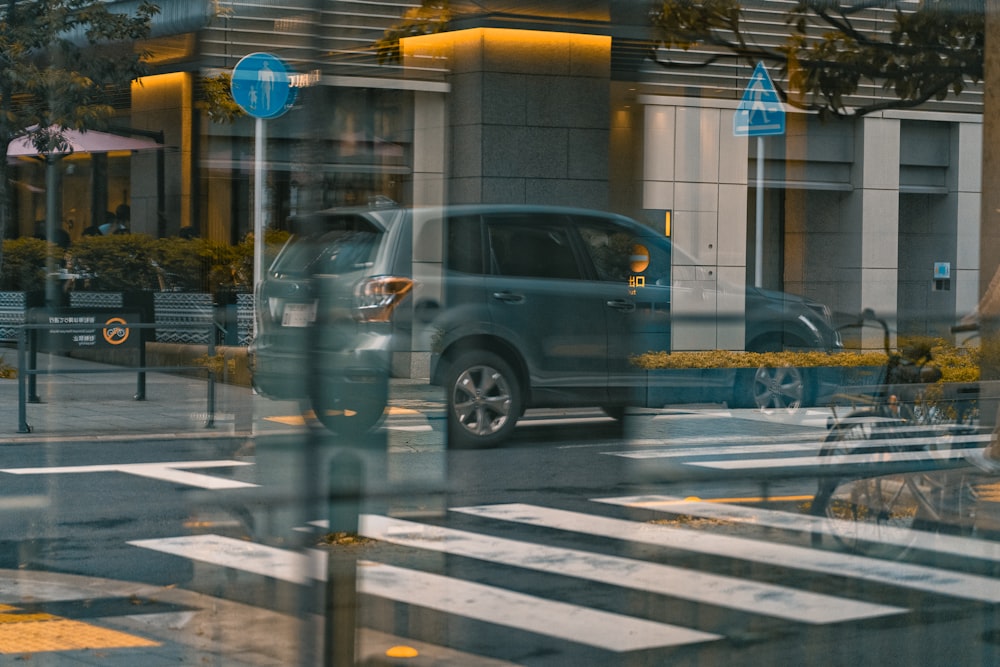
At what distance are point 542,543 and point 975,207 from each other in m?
1.67

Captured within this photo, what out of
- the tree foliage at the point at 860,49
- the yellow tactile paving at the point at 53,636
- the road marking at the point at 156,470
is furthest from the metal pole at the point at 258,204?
the road marking at the point at 156,470

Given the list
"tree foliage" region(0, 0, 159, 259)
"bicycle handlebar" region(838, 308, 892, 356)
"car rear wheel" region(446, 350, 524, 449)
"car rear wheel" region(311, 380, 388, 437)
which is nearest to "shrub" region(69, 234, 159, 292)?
"tree foliage" region(0, 0, 159, 259)

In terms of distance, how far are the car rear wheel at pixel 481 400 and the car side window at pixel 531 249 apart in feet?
0.51

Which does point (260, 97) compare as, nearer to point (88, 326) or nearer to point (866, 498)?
point (88, 326)

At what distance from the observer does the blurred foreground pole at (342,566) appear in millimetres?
2180

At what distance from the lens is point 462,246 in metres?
2.17

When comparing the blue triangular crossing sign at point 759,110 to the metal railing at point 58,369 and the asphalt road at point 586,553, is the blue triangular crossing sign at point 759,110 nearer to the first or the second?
the asphalt road at point 586,553

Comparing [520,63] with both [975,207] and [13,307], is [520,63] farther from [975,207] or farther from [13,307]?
[13,307]

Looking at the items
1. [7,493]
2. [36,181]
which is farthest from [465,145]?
[7,493]

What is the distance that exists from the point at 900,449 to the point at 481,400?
3.32ft

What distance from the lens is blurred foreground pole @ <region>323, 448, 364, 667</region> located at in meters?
2.18

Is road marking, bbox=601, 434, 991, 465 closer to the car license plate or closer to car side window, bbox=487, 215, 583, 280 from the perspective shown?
car side window, bbox=487, 215, 583, 280

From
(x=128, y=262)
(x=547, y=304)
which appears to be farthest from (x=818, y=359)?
(x=128, y=262)

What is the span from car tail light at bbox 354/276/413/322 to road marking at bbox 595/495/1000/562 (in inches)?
32.2
